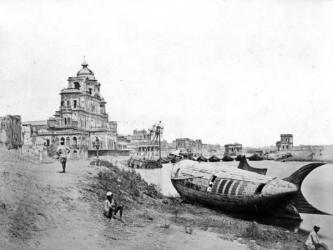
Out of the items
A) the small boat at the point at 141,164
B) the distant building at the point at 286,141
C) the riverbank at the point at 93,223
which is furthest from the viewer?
the distant building at the point at 286,141

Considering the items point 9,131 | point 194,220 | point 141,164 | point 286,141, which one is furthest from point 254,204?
point 286,141

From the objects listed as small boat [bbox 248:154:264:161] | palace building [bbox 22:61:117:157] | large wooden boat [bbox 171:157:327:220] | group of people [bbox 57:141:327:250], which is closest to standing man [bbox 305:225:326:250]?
group of people [bbox 57:141:327:250]

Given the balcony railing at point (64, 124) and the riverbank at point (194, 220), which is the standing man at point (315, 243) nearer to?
the riverbank at point (194, 220)

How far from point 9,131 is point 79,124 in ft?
131

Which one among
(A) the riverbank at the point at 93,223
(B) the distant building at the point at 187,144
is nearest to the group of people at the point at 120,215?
(A) the riverbank at the point at 93,223

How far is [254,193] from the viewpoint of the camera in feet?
63.3

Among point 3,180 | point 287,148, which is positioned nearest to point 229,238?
point 3,180

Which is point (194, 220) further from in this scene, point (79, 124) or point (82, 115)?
point (82, 115)

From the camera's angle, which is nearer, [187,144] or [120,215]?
[120,215]

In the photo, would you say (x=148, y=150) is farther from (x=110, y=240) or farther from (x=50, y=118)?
(x=110, y=240)

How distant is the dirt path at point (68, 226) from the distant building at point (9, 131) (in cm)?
1237

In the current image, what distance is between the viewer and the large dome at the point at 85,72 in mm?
74037

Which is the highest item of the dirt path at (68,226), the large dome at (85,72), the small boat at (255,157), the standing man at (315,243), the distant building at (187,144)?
the large dome at (85,72)

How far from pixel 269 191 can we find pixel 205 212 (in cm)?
381
